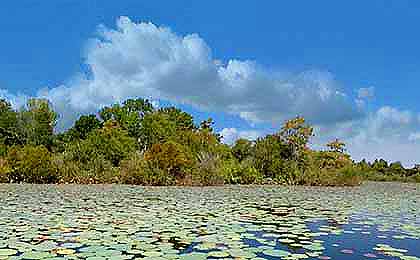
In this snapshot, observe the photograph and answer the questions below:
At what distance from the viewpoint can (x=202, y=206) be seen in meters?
9.69

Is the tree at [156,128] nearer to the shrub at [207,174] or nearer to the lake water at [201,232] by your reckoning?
the shrub at [207,174]

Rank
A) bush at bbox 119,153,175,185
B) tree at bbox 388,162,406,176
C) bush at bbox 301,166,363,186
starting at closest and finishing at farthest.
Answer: bush at bbox 119,153,175,185
bush at bbox 301,166,363,186
tree at bbox 388,162,406,176

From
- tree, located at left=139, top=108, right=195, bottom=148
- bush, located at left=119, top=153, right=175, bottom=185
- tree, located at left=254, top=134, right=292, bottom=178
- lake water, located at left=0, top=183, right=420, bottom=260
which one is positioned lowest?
lake water, located at left=0, top=183, right=420, bottom=260

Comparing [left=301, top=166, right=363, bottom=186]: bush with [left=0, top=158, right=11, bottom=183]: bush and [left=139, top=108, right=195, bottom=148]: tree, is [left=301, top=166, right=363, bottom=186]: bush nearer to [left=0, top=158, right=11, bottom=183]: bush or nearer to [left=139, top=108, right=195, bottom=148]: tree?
[left=0, top=158, right=11, bottom=183]: bush

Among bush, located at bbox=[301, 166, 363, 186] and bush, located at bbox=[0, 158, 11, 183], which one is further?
bush, located at bbox=[301, 166, 363, 186]

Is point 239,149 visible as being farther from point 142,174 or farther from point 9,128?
point 9,128

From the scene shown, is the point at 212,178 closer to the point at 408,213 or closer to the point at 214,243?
the point at 408,213

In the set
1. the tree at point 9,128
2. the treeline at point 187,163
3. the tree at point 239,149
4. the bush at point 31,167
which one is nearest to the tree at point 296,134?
the treeline at point 187,163

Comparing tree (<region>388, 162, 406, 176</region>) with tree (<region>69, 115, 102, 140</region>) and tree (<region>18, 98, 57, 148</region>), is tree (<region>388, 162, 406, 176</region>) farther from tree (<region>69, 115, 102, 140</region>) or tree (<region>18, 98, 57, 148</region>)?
tree (<region>18, 98, 57, 148</region>)

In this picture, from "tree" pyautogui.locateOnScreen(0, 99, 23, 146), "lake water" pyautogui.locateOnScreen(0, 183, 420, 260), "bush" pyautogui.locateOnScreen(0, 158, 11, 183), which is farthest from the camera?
"tree" pyautogui.locateOnScreen(0, 99, 23, 146)

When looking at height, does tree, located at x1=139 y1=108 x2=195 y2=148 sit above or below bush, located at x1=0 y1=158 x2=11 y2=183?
above

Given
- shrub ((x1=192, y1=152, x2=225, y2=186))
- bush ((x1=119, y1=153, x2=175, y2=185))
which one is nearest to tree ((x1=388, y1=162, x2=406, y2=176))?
shrub ((x1=192, y1=152, x2=225, y2=186))

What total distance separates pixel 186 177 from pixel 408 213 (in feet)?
36.1

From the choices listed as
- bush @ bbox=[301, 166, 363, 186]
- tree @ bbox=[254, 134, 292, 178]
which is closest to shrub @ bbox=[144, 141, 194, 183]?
tree @ bbox=[254, 134, 292, 178]
